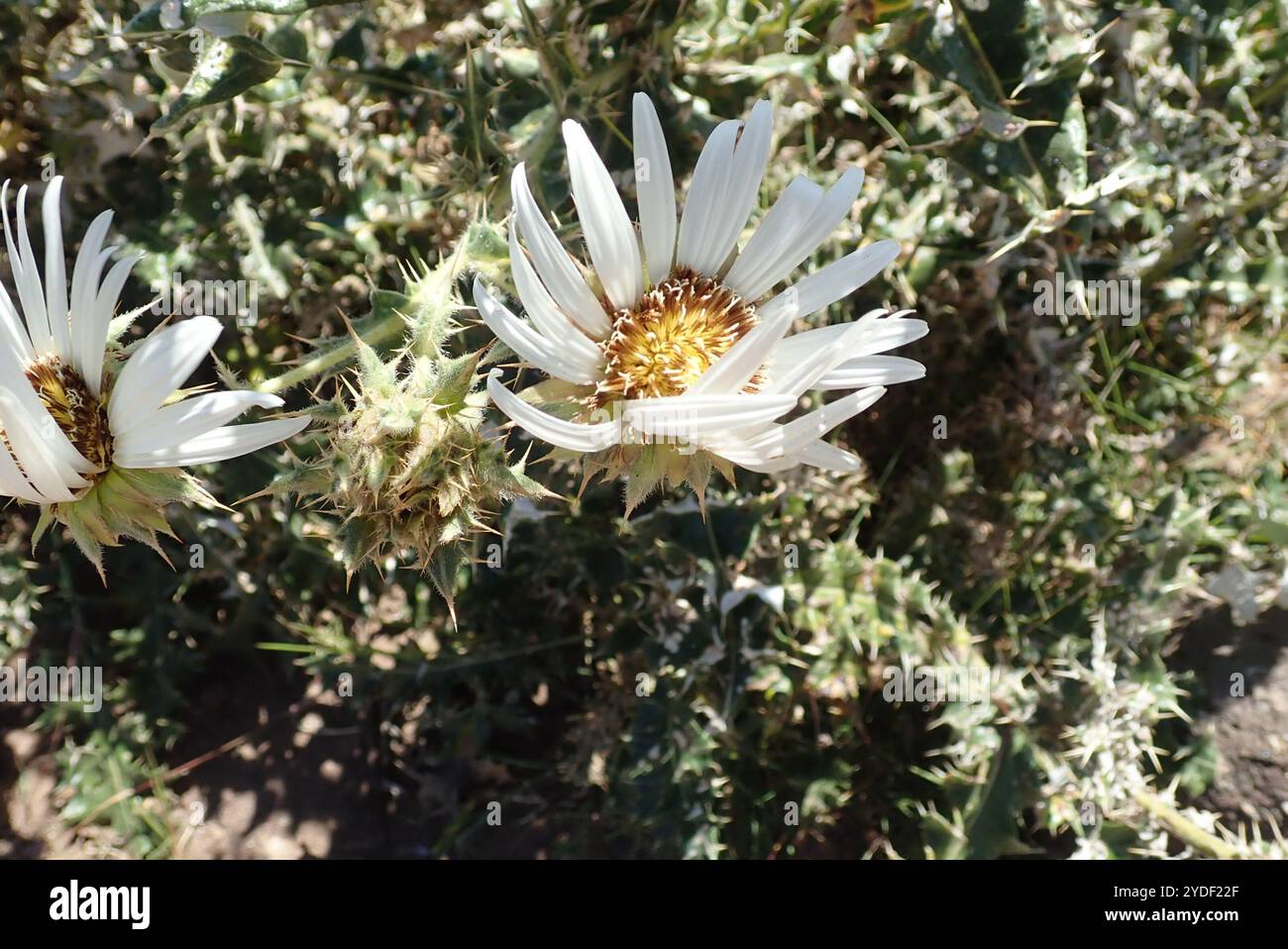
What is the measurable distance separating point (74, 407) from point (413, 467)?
0.78 meters

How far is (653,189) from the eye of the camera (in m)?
1.97

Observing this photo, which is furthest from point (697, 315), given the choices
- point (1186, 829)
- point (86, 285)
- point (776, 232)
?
point (1186, 829)

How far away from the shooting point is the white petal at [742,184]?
75.7 inches

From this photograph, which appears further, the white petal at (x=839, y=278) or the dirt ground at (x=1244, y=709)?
the dirt ground at (x=1244, y=709)

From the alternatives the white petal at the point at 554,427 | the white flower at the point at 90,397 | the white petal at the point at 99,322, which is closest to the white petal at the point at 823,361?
the white petal at the point at 554,427

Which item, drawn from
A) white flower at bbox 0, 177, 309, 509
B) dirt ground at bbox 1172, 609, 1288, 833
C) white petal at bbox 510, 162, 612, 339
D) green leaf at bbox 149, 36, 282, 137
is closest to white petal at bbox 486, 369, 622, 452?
white petal at bbox 510, 162, 612, 339

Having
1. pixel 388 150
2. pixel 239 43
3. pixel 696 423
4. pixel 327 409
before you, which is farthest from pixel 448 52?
pixel 696 423

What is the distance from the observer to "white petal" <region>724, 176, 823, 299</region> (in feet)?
6.55

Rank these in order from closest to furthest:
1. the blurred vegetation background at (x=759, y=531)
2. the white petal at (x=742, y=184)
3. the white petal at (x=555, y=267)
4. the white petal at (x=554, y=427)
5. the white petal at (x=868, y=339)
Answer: the white petal at (x=554, y=427)
the white petal at (x=555, y=267)
the white petal at (x=868, y=339)
the white petal at (x=742, y=184)
the blurred vegetation background at (x=759, y=531)

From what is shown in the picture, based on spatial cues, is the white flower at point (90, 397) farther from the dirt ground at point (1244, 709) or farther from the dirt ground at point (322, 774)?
the dirt ground at point (1244, 709)

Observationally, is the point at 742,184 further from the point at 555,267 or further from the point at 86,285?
the point at 86,285

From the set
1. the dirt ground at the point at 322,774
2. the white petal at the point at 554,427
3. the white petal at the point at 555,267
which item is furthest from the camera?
the dirt ground at the point at 322,774

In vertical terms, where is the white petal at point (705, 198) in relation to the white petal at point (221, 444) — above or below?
above

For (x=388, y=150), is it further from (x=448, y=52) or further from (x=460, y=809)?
(x=460, y=809)
